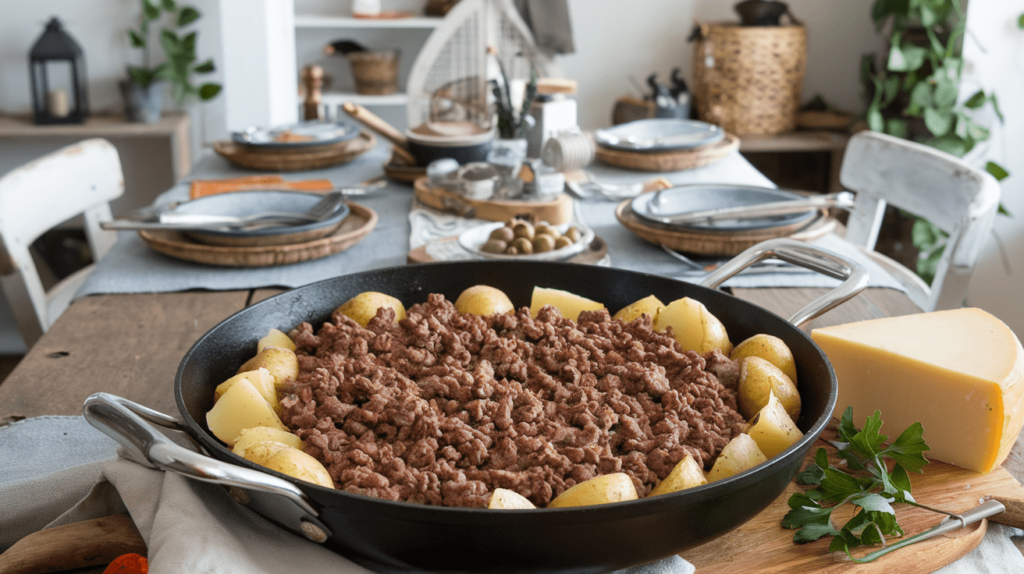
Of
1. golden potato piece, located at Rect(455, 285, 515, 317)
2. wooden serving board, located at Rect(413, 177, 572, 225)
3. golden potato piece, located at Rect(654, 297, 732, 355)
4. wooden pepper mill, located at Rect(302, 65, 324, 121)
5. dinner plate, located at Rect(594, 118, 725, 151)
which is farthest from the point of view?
wooden pepper mill, located at Rect(302, 65, 324, 121)

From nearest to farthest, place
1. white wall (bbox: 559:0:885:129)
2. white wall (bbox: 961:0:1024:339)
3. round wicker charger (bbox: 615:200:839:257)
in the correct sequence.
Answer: round wicker charger (bbox: 615:200:839:257) → white wall (bbox: 961:0:1024:339) → white wall (bbox: 559:0:885:129)

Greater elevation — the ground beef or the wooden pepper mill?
the wooden pepper mill

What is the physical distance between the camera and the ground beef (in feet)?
2.42

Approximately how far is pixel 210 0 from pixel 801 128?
9.53 feet

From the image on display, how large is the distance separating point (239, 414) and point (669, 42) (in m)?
3.99

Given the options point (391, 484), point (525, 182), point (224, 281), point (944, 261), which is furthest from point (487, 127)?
point (391, 484)

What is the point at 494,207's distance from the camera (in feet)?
5.97

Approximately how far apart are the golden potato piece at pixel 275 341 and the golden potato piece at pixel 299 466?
11.5 inches

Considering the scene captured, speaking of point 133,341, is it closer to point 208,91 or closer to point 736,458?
point 736,458

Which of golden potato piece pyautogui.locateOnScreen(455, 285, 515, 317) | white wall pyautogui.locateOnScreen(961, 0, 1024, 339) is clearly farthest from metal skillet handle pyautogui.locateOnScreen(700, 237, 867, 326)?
white wall pyautogui.locateOnScreen(961, 0, 1024, 339)

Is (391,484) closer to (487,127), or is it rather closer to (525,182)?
(525,182)

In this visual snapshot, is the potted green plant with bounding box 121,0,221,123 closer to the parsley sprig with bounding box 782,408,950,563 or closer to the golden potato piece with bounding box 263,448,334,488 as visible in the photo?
the golden potato piece with bounding box 263,448,334,488

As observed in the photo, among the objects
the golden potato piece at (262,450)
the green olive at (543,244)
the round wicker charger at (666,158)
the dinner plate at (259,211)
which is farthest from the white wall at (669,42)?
the golden potato piece at (262,450)

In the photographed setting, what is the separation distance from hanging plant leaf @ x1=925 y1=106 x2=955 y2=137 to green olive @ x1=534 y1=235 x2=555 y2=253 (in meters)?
2.48
